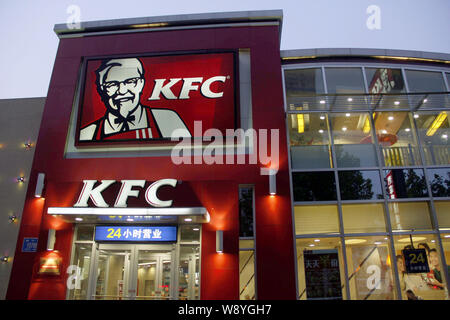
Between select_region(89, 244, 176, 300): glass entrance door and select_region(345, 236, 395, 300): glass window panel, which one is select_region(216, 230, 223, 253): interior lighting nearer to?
select_region(89, 244, 176, 300): glass entrance door

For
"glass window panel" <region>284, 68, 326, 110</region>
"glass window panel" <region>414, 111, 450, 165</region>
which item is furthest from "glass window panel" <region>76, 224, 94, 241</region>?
"glass window panel" <region>414, 111, 450, 165</region>

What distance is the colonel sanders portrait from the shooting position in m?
10.9

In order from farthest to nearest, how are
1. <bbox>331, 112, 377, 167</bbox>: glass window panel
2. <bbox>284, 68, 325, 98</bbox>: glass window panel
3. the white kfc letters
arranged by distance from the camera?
<bbox>284, 68, 325, 98</bbox>: glass window panel < <bbox>331, 112, 377, 167</bbox>: glass window panel < the white kfc letters

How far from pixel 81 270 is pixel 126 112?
509 cm

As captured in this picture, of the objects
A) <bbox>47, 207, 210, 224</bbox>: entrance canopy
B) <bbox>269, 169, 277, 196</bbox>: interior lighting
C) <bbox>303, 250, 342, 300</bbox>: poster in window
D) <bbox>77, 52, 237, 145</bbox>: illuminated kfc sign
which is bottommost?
<bbox>303, 250, 342, 300</bbox>: poster in window

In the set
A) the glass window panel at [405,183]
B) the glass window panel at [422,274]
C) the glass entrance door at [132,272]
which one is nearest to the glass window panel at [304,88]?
the glass window panel at [405,183]

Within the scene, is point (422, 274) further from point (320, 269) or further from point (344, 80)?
point (344, 80)

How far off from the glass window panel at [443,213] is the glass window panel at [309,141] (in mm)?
3461

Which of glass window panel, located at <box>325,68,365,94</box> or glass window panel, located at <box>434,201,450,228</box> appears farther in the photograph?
glass window panel, located at <box>325,68,365,94</box>

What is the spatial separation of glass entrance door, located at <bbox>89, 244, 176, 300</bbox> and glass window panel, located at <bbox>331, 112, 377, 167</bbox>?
612cm

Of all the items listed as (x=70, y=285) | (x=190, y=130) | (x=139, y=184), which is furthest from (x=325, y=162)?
(x=70, y=285)

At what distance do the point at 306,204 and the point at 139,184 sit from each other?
5024 millimetres

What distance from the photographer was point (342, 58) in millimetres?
11891

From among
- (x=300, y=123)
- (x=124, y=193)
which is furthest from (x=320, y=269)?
(x=124, y=193)
